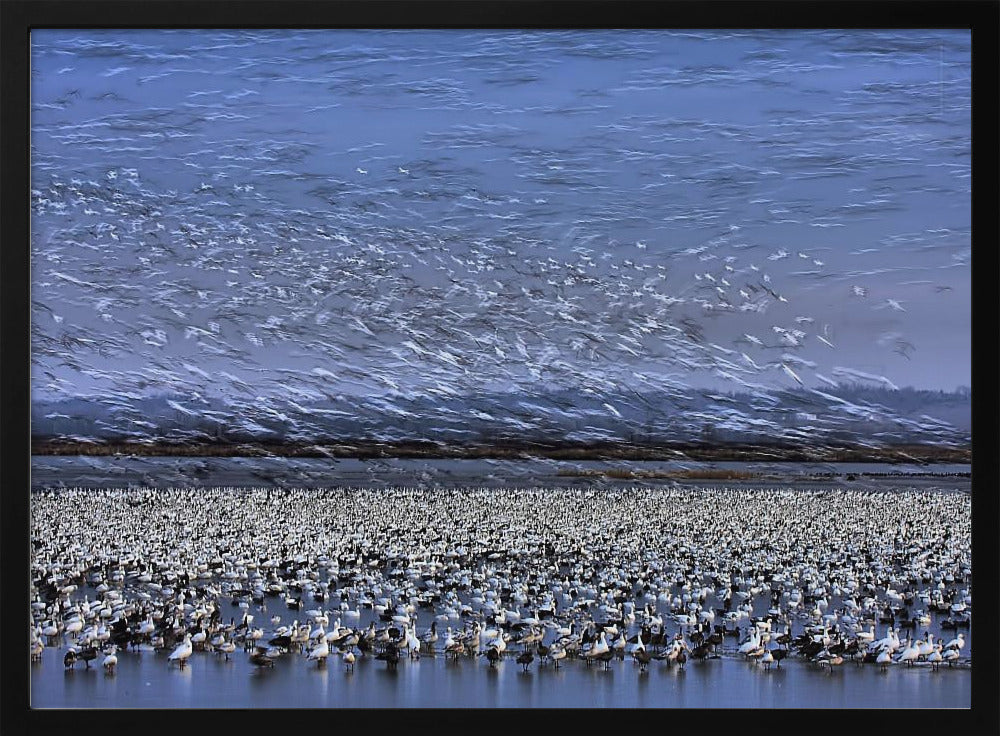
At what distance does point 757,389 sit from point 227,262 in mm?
1213

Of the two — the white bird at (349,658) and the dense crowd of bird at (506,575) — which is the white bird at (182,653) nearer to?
the dense crowd of bird at (506,575)

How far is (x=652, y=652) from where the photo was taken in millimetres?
2656

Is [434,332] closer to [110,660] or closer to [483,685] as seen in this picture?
[483,685]

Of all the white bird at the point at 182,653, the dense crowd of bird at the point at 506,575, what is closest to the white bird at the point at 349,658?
the dense crowd of bird at the point at 506,575

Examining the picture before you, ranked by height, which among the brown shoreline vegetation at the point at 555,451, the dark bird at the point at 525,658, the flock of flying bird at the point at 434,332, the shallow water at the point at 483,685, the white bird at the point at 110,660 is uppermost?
the flock of flying bird at the point at 434,332

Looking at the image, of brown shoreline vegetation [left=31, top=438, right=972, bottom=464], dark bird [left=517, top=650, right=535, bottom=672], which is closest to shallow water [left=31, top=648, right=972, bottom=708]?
dark bird [left=517, top=650, right=535, bottom=672]

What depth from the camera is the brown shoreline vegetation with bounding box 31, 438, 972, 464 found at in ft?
8.91

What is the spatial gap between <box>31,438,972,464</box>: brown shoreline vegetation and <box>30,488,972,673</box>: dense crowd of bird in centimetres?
9

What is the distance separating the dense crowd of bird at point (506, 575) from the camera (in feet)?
8.70

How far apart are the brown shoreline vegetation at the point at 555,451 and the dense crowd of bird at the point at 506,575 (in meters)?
0.09

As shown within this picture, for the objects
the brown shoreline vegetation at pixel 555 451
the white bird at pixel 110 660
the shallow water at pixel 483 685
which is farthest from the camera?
the brown shoreline vegetation at pixel 555 451
